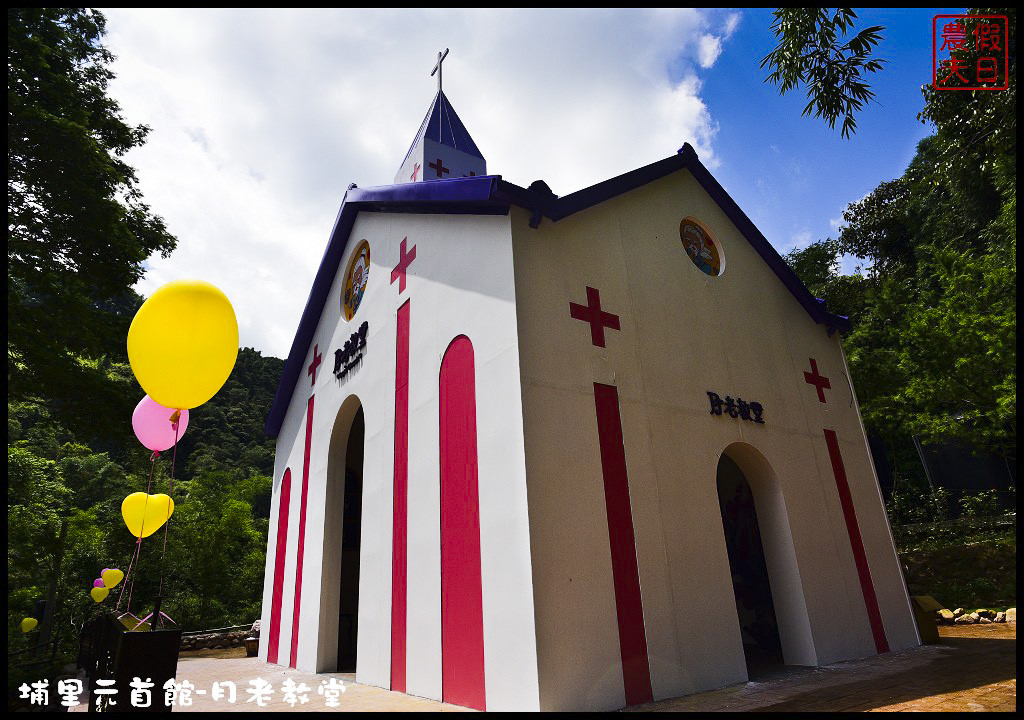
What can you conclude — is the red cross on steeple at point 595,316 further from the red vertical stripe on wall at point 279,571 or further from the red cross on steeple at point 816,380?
the red vertical stripe on wall at point 279,571

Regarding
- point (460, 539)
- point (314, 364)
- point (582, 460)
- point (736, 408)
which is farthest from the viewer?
point (314, 364)

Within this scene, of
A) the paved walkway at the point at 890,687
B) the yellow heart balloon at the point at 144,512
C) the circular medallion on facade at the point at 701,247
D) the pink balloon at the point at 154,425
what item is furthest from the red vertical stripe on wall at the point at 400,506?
the circular medallion on facade at the point at 701,247

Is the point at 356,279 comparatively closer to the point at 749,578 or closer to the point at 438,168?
the point at 438,168

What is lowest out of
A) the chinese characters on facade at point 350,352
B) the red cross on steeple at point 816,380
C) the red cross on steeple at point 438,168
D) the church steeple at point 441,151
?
the red cross on steeple at point 816,380

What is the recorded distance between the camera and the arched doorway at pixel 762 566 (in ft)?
25.4

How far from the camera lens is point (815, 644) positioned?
7.48m

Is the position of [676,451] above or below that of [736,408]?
below

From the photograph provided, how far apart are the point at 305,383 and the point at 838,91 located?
37.6 ft

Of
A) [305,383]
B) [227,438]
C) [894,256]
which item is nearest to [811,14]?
[305,383]

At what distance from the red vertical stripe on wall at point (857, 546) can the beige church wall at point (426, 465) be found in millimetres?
6315

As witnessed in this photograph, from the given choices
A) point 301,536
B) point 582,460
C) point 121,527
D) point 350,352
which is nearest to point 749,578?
point 582,460

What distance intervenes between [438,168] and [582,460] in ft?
33.8

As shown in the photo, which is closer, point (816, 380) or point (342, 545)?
point (816, 380)

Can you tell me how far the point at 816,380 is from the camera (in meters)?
Result: 9.86
